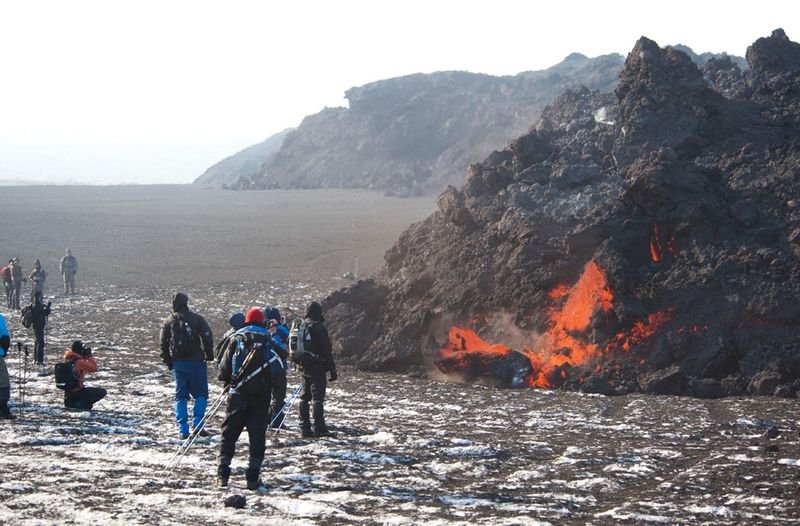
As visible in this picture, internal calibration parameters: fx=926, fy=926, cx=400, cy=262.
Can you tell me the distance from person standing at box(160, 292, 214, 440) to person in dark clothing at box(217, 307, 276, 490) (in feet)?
7.32

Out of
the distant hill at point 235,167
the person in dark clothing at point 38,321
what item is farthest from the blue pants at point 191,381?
the distant hill at point 235,167

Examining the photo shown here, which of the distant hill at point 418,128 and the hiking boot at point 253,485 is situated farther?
the distant hill at point 418,128

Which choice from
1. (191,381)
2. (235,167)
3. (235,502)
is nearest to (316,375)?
(191,381)

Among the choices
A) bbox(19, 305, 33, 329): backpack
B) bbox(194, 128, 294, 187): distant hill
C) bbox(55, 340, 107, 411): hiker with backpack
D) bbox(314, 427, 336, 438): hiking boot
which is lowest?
bbox(314, 427, 336, 438): hiking boot

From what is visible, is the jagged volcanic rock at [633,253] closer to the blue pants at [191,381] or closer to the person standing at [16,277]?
the blue pants at [191,381]

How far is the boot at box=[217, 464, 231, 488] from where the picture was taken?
9719 mm

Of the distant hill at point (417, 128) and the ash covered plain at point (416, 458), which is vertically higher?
the distant hill at point (417, 128)

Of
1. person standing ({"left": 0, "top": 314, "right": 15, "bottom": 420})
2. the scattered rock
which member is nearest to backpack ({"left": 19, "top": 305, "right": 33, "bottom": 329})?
person standing ({"left": 0, "top": 314, "right": 15, "bottom": 420})

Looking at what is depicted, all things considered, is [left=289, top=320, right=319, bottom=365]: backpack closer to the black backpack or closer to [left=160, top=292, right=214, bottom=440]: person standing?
[left=160, top=292, right=214, bottom=440]: person standing

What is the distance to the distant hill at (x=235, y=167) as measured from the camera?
11288 centimetres

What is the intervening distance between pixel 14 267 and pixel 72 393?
16493 millimetres

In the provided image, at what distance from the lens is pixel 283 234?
55.9 metres

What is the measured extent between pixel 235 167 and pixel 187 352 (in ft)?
372

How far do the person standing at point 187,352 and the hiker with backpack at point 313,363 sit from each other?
1.20m
